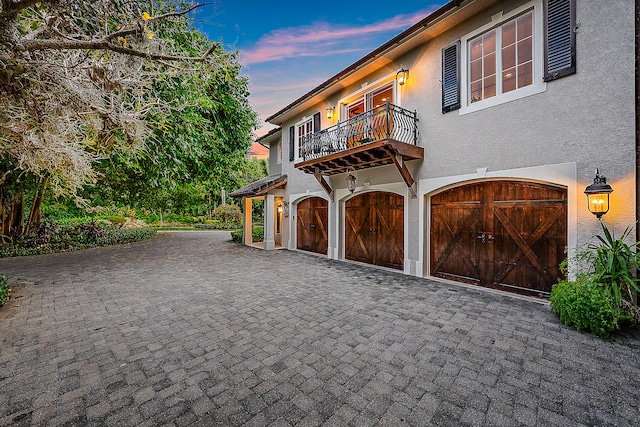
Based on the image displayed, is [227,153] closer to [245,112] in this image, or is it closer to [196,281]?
[245,112]

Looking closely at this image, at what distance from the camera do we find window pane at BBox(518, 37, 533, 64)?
5.22m

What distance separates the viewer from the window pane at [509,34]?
5.42 meters

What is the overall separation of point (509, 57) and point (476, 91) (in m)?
0.80

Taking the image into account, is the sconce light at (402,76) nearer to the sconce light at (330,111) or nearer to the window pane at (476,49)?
the window pane at (476,49)

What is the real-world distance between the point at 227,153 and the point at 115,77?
283 inches

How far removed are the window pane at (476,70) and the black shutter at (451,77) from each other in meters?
0.32

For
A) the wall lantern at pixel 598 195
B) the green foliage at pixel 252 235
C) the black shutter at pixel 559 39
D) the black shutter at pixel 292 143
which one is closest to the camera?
the wall lantern at pixel 598 195

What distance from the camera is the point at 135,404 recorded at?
228 centimetres

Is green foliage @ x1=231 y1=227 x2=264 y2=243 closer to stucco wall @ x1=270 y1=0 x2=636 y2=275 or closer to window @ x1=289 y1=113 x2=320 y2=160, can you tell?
window @ x1=289 y1=113 x2=320 y2=160

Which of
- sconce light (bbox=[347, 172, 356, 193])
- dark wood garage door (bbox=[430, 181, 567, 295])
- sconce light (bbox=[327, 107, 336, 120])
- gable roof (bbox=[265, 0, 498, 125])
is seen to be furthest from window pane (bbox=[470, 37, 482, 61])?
sconce light (bbox=[327, 107, 336, 120])

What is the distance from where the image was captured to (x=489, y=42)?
575 centimetres

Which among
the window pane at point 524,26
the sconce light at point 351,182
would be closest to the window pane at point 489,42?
the window pane at point 524,26

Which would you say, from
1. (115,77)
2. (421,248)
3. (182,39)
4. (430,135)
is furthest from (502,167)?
(182,39)

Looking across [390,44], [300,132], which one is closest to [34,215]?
[300,132]
